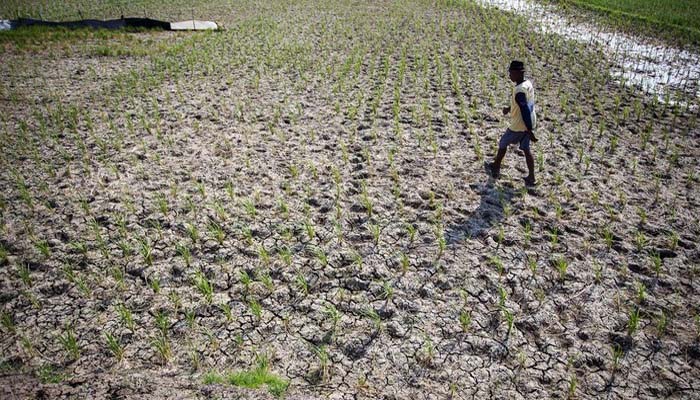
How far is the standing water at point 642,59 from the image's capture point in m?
9.02

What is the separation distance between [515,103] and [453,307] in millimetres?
2686

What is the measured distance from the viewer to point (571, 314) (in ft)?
12.0

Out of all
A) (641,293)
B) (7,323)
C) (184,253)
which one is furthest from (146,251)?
(641,293)

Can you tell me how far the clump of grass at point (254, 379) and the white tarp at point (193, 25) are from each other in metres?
13.8

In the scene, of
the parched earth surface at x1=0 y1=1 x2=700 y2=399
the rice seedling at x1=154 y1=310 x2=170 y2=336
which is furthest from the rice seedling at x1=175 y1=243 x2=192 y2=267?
the rice seedling at x1=154 y1=310 x2=170 y2=336

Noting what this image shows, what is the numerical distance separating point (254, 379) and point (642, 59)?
12.4 meters

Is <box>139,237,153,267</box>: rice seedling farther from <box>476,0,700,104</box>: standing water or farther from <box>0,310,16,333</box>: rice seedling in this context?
<box>476,0,700,104</box>: standing water

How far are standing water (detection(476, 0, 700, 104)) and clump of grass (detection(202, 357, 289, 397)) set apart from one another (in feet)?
28.3

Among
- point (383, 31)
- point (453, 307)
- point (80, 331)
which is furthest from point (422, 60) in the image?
point (80, 331)

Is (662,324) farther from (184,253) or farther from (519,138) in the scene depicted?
(184,253)

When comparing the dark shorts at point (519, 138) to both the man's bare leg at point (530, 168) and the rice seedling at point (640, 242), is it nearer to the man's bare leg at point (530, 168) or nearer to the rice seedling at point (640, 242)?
the man's bare leg at point (530, 168)

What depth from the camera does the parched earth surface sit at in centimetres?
323

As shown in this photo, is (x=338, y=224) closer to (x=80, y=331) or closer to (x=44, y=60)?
(x=80, y=331)

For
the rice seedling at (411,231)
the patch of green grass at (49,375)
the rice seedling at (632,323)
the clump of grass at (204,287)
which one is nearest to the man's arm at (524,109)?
the rice seedling at (411,231)
